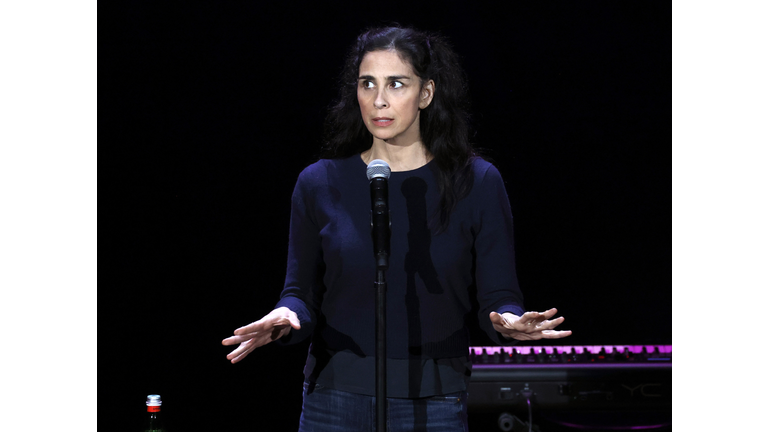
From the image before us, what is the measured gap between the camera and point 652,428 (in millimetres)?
2723

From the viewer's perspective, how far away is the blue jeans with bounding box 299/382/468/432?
146 cm

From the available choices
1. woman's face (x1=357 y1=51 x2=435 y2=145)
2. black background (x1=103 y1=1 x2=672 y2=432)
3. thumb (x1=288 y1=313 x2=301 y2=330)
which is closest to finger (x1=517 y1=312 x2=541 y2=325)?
thumb (x1=288 y1=313 x2=301 y2=330)

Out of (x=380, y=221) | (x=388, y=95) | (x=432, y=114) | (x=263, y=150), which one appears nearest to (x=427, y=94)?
(x=432, y=114)

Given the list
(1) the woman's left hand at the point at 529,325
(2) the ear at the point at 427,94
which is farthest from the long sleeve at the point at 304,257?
(1) the woman's left hand at the point at 529,325

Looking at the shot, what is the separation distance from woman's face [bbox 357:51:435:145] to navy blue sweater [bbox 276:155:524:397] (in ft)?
0.39

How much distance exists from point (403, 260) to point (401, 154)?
0.95ft

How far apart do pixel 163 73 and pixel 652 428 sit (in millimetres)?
2574

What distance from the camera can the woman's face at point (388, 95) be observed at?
1619 mm

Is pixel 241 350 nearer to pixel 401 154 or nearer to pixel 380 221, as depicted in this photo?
pixel 380 221

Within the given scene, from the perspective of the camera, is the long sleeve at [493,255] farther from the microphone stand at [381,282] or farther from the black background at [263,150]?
the black background at [263,150]

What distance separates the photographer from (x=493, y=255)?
1.58 metres

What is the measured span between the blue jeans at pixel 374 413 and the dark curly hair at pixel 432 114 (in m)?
0.40

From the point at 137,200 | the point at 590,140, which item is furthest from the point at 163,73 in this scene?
the point at 590,140

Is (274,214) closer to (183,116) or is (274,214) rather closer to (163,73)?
(183,116)
